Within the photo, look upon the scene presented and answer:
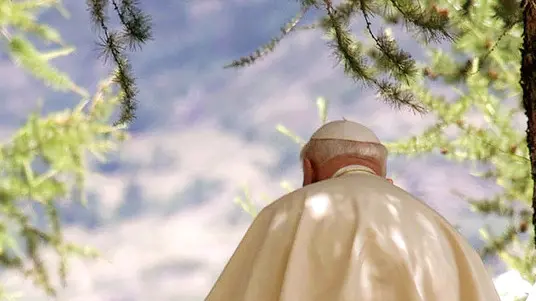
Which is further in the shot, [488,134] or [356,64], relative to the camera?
[488,134]

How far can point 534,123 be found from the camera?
11.2ft

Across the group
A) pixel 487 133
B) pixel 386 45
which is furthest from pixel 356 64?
pixel 487 133

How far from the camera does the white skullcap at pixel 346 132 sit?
286 centimetres

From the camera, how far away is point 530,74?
347 centimetres

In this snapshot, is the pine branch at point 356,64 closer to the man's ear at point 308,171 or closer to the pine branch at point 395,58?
the pine branch at point 395,58

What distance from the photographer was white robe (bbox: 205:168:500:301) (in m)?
2.44

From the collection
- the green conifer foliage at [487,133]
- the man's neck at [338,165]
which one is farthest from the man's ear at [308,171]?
the green conifer foliage at [487,133]

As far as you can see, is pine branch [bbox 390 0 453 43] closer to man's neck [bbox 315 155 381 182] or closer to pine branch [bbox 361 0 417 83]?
pine branch [bbox 361 0 417 83]

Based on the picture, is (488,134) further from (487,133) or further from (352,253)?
(352,253)

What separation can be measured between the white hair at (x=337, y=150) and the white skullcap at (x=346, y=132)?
0.09 ft

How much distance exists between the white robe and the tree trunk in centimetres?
90

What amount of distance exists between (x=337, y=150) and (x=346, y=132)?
0.40 ft

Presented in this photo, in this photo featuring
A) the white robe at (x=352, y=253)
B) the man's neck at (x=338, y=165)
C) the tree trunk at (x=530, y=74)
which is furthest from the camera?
the tree trunk at (x=530, y=74)

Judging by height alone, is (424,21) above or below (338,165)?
above
